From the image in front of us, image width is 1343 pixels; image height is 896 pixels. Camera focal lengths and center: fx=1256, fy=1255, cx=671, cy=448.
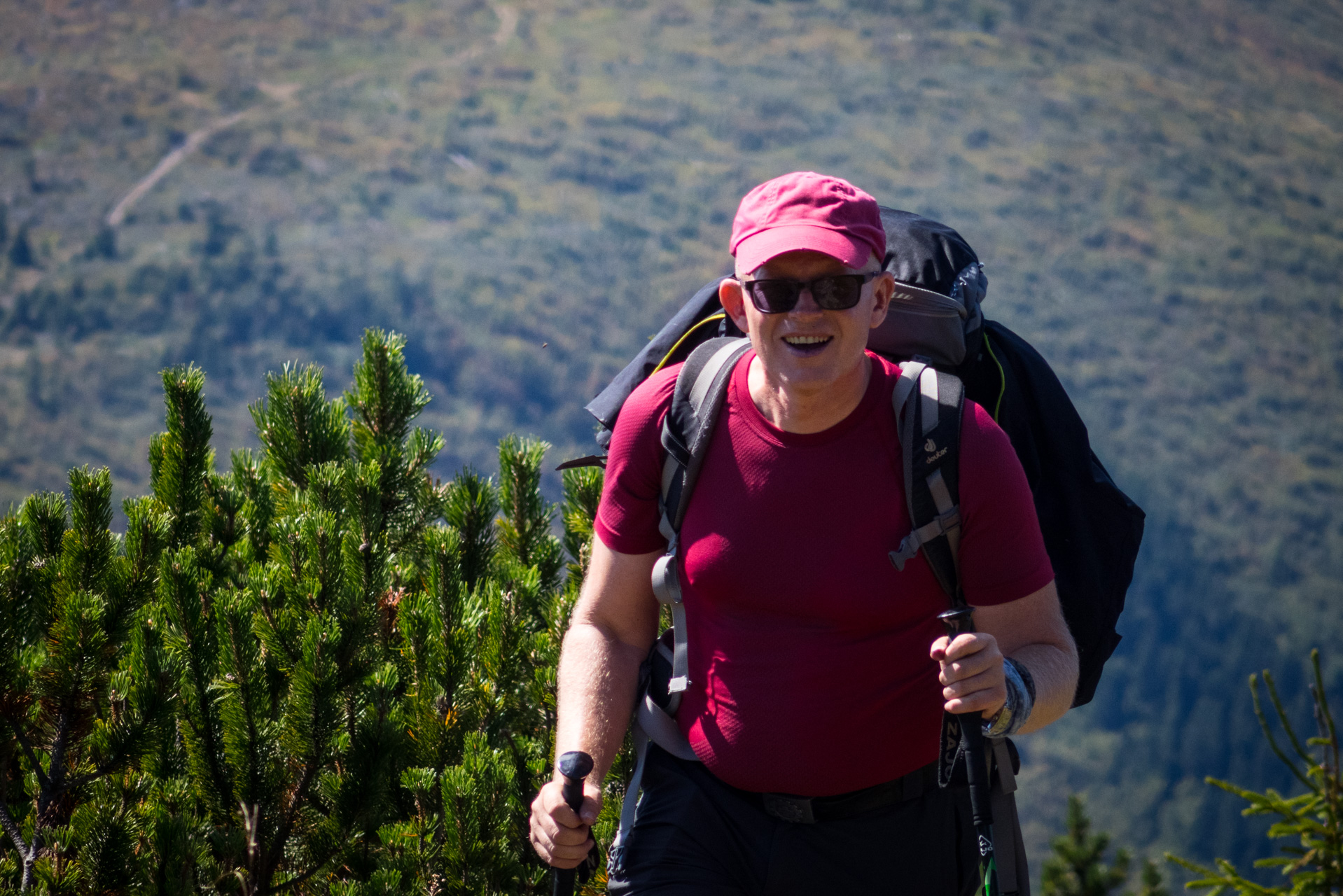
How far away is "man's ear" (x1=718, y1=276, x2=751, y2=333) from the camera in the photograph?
292cm

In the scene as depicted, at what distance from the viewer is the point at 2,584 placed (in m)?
3.57

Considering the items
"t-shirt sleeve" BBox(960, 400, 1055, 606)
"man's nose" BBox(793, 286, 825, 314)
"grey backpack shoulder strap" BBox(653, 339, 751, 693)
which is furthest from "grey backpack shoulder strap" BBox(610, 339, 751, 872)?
"t-shirt sleeve" BBox(960, 400, 1055, 606)

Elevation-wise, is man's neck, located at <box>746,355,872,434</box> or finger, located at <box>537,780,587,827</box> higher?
man's neck, located at <box>746,355,872,434</box>

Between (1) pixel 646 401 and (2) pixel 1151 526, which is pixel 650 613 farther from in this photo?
(2) pixel 1151 526

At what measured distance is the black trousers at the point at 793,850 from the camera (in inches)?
105

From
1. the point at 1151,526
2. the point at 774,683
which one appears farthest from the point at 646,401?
the point at 1151,526

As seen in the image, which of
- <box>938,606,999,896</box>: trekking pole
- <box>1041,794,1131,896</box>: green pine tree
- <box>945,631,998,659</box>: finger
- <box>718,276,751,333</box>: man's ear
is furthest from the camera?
<box>1041,794,1131,896</box>: green pine tree

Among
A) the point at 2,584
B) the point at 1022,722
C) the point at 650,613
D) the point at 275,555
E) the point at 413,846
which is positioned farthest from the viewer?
Answer: the point at 275,555

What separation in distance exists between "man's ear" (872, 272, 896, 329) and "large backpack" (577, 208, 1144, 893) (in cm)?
13

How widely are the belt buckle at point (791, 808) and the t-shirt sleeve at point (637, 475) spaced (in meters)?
0.61

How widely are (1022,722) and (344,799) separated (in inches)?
73.2

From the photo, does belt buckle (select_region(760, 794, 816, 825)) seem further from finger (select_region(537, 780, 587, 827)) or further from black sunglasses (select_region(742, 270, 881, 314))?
black sunglasses (select_region(742, 270, 881, 314))

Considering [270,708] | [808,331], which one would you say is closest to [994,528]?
[808,331]

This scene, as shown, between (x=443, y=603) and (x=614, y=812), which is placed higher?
(x=443, y=603)
